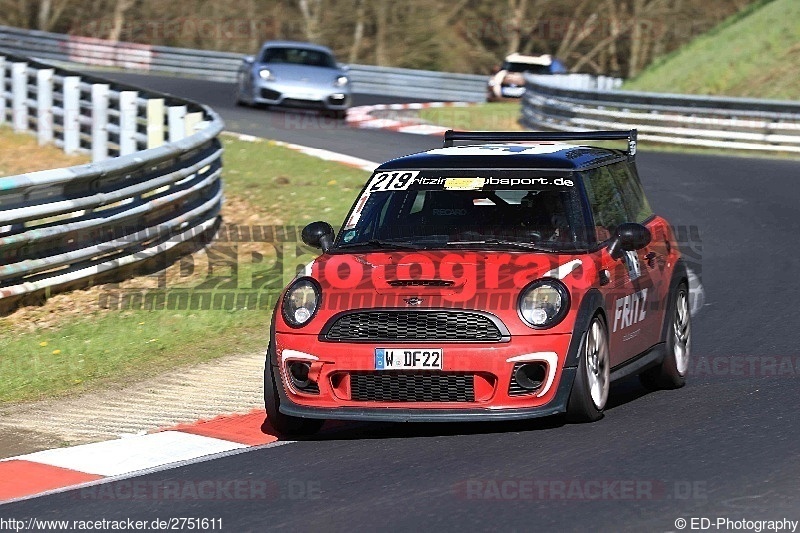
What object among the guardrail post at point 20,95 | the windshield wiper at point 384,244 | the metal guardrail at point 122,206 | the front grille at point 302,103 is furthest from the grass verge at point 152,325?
the front grille at point 302,103

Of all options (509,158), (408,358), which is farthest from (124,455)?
(509,158)

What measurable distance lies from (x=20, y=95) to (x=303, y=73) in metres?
6.57

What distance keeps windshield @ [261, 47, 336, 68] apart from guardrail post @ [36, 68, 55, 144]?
7.46m

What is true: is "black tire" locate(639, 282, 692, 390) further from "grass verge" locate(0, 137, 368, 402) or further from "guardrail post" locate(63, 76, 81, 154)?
"guardrail post" locate(63, 76, 81, 154)

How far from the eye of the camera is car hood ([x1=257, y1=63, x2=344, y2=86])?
27.9 metres

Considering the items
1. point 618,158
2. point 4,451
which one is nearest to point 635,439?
point 618,158

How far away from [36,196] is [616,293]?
5493 mm

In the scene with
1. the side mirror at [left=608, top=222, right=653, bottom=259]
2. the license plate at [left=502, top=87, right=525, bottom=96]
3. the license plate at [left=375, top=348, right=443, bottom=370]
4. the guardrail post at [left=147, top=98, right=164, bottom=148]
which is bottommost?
the license plate at [left=502, top=87, right=525, bottom=96]

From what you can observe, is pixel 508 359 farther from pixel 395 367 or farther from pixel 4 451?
pixel 4 451

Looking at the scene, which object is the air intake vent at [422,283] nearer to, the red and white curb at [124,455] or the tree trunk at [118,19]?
the red and white curb at [124,455]

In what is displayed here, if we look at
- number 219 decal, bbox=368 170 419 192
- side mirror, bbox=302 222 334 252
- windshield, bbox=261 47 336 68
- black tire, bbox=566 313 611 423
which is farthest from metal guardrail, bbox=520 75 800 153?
black tire, bbox=566 313 611 423

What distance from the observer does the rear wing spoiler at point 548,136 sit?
9531mm

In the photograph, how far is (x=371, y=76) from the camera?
4088cm

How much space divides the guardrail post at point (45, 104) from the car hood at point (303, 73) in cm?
645
